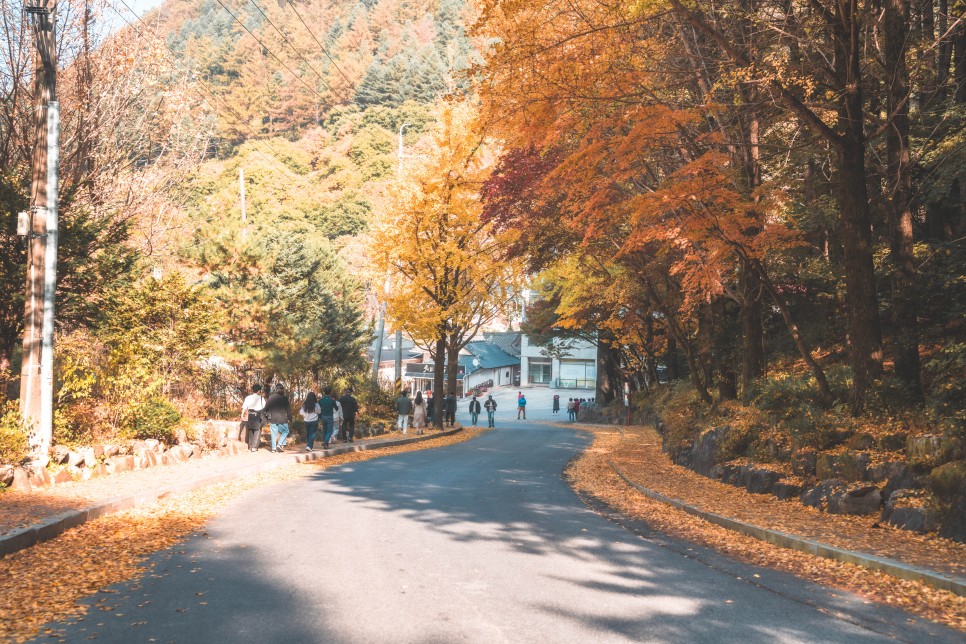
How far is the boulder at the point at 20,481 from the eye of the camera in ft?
36.4

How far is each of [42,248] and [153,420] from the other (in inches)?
168

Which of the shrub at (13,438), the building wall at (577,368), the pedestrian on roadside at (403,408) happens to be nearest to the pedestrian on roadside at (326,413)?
the pedestrian on roadside at (403,408)

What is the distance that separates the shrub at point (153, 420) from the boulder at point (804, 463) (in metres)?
12.2

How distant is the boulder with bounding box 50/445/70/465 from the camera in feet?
40.6

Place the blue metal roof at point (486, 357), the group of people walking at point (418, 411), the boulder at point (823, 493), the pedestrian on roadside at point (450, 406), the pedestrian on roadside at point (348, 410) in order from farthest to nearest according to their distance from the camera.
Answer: the blue metal roof at point (486, 357) → the pedestrian on roadside at point (450, 406) → the group of people walking at point (418, 411) → the pedestrian on roadside at point (348, 410) → the boulder at point (823, 493)

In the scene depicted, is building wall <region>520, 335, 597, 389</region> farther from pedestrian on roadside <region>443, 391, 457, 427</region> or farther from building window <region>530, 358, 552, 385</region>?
pedestrian on roadside <region>443, 391, 457, 427</region>

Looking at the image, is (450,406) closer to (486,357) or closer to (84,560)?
(84,560)

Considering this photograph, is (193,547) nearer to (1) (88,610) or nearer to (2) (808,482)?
(1) (88,610)

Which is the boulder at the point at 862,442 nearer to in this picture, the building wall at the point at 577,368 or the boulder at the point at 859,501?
the boulder at the point at 859,501

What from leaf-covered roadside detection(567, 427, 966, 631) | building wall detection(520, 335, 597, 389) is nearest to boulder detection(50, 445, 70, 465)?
leaf-covered roadside detection(567, 427, 966, 631)

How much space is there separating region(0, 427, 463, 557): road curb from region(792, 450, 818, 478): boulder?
10.2m

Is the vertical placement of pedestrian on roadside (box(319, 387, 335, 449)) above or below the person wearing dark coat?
above

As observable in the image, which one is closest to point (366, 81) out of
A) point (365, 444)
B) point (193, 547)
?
point (365, 444)

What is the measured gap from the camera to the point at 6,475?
10977mm
